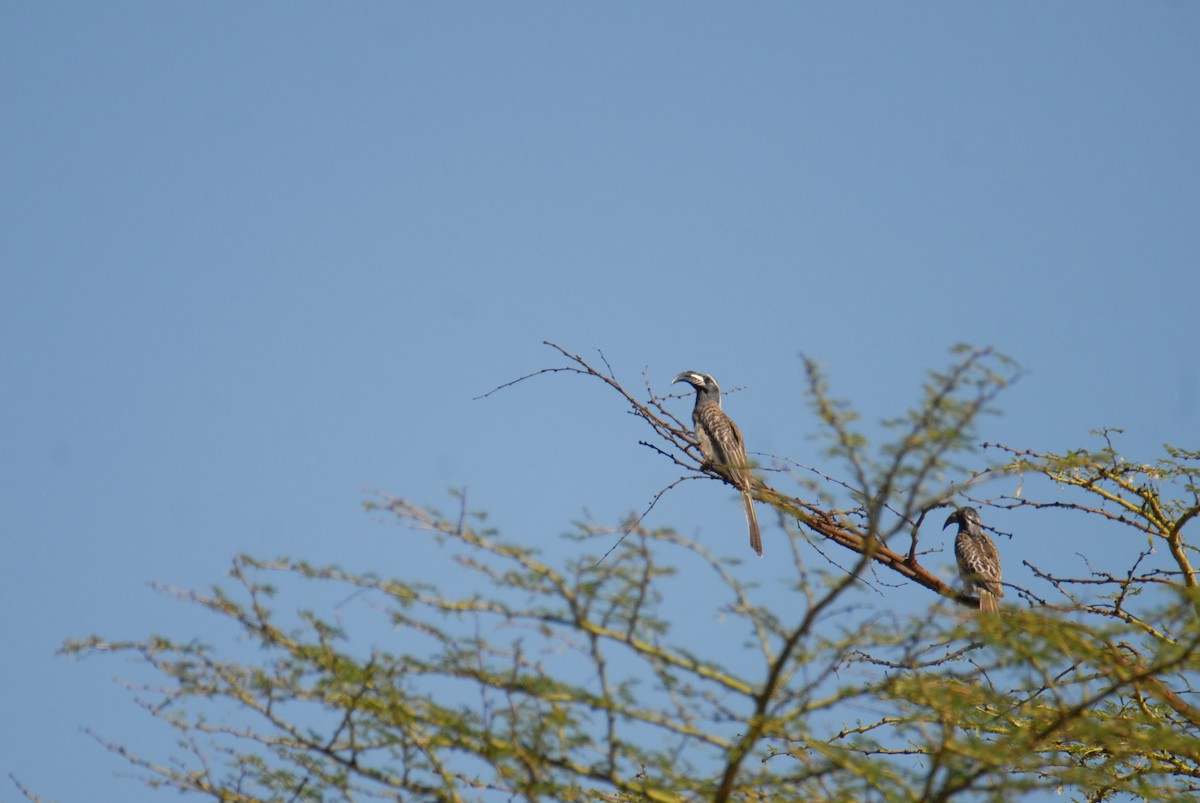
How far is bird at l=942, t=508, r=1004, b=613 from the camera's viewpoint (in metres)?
8.09

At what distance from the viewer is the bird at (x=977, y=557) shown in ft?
26.6

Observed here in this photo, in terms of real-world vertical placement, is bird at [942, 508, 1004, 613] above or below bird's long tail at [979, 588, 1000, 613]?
above

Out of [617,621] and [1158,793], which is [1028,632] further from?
[617,621]

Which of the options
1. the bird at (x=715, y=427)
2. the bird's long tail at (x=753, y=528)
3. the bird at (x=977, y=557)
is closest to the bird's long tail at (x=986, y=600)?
the bird at (x=977, y=557)

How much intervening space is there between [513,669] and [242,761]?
1.04 meters

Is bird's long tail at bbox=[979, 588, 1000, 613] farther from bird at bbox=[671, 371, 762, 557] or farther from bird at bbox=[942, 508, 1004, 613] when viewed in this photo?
Answer: bird at bbox=[671, 371, 762, 557]

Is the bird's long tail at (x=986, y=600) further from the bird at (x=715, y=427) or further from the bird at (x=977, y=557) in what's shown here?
the bird at (x=715, y=427)

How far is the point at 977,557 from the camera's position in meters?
8.67

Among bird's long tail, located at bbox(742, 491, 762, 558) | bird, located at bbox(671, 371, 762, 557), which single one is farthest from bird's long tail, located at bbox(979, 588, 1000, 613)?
bird, located at bbox(671, 371, 762, 557)

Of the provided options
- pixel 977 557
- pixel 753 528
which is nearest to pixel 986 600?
pixel 977 557

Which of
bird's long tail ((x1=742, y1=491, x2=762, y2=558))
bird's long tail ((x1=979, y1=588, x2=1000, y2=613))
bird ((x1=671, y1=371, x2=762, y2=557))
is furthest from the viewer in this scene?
bird ((x1=671, y1=371, x2=762, y2=557))

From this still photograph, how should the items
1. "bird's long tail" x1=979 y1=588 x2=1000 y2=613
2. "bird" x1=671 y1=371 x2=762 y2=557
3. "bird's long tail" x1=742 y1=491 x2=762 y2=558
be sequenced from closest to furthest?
"bird's long tail" x1=979 y1=588 x2=1000 y2=613 < "bird's long tail" x1=742 y1=491 x2=762 y2=558 < "bird" x1=671 y1=371 x2=762 y2=557

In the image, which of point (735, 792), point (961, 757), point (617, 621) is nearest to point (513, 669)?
point (617, 621)

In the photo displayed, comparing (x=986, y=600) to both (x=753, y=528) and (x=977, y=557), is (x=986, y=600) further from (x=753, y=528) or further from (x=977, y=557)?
(x=753, y=528)
